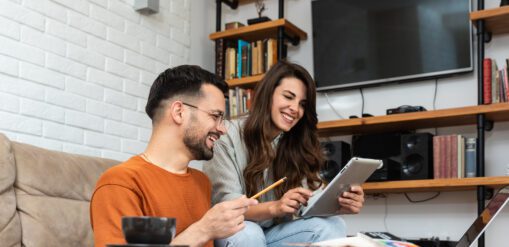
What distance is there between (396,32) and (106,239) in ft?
8.26

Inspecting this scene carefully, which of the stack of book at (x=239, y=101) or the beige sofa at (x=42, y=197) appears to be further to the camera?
the stack of book at (x=239, y=101)

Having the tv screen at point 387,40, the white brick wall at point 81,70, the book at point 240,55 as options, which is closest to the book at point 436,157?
the tv screen at point 387,40

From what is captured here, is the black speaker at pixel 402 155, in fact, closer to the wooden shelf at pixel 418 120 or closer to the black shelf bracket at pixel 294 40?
the wooden shelf at pixel 418 120

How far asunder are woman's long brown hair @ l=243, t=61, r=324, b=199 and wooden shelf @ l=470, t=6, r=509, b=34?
3.87ft

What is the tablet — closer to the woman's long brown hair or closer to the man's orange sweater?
the woman's long brown hair

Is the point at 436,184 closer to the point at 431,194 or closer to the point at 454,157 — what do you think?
the point at 454,157

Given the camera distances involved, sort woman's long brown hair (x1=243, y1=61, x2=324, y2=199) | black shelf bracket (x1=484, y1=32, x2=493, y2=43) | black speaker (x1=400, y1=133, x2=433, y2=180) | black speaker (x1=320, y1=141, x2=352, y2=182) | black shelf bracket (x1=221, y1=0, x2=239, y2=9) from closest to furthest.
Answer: woman's long brown hair (x1=243, y1=61, x2=324, y2=199) → black speaker (x1=400, y1=133, x2=433, y2=180) → black shelf bracket (x1=484, y1=32, x2=493, y2=43) → black speaker (x1=320, y1=141, x2=352, y2=182) → black shelf bracket (x1=221, y1=0, x2=239, y2=9)

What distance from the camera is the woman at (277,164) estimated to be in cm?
188

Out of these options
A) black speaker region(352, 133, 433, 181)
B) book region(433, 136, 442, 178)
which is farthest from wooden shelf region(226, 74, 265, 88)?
book region(433, 136, 442, 178)

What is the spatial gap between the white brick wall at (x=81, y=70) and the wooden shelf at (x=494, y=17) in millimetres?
1767

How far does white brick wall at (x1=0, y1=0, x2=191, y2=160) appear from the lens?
2.66 m

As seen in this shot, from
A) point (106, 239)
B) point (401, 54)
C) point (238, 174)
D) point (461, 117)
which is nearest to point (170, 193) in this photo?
point (106, 239)

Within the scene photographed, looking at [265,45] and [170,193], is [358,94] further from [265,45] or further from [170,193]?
[170,193]

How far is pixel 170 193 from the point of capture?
1535 millimetres
